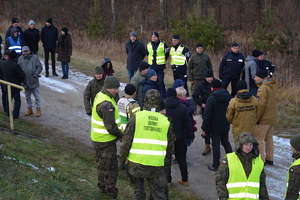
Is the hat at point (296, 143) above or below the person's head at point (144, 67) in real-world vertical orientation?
below

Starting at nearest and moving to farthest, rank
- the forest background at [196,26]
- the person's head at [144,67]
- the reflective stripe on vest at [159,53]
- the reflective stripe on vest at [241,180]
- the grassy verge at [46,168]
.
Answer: the reflective stripe on vest at [241,180], the grassy verge at [46,168], the person's head at [144,67], the reflective stripe on vest at [159,53], the forest background at [196,26]

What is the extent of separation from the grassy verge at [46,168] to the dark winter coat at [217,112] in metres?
1.56

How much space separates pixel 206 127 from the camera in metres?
8.09

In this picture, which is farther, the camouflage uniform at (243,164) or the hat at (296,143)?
the hat at (296,143)

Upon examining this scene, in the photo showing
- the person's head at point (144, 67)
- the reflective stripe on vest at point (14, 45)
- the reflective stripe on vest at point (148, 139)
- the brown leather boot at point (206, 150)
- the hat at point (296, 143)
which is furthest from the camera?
the reflective stripe on vest at point (14, 45)

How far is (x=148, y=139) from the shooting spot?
5.40 m

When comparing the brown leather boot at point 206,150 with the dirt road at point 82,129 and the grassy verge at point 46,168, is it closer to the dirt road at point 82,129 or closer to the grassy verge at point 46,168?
the dirt road at point 82,129

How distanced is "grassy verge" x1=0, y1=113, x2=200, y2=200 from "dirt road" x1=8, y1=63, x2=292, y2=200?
1.63 ft

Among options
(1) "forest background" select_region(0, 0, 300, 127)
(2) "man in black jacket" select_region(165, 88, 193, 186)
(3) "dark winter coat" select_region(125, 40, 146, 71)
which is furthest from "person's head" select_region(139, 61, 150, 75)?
(1) "forest background" select_region(0, 0, 300, 127)

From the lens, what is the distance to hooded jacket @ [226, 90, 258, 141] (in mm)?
7559

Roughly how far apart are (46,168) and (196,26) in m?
15.6

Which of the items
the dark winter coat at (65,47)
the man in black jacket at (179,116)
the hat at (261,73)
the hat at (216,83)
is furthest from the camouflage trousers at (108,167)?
the dark winter coat at (65,47)

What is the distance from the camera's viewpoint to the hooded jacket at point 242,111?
7.56 meters

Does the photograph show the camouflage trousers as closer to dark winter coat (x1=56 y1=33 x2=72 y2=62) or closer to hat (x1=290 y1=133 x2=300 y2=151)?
hat (x1=290 y1=133 x2=300 y2=151)
